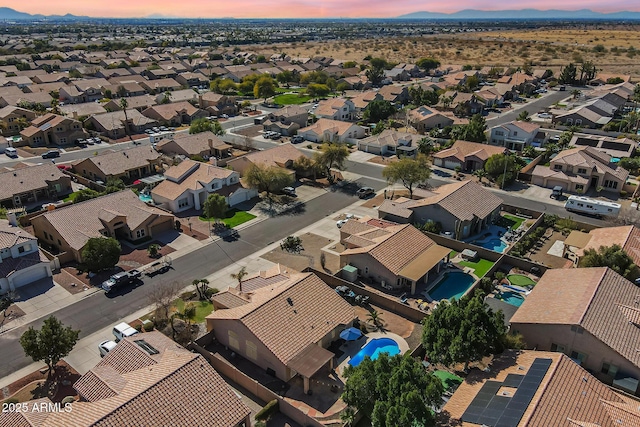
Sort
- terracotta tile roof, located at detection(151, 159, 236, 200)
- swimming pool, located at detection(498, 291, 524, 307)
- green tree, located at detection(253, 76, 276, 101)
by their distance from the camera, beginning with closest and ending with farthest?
1. swimming pool, located at detection(498, 291, 524, 307)
2. terracotta tile roof, located at detection(151, 159, 236, 200)
3. green tree, located at detection(253, 76, 276, 101)

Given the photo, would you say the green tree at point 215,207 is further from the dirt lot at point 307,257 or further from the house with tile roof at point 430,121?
the house with tile roof at point 430,121

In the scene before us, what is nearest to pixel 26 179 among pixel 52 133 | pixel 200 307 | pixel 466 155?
pixel 52 133

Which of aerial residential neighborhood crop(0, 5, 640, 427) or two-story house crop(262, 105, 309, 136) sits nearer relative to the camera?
aerial residential neighborhood crop(0, 5, 640, 427)

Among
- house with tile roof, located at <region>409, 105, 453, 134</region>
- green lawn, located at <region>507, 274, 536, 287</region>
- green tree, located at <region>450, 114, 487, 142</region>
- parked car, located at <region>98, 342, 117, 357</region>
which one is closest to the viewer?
parked car, located at <region>98, 342, 117, 357</region>

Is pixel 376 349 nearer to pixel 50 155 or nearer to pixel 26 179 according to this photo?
pixel 26 179

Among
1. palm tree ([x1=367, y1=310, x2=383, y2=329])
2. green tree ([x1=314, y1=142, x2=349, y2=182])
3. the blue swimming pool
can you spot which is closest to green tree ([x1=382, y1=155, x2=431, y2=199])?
green tree ([x1=314, y1=142, x2=349, y2=182])

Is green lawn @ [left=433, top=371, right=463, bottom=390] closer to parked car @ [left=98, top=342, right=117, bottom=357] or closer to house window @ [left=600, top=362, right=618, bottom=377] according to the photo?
house window @ [left=600, top=362, right=618, bottom=377]

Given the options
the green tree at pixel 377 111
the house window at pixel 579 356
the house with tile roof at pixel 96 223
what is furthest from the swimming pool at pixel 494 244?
the green tree at pixel 377 111
